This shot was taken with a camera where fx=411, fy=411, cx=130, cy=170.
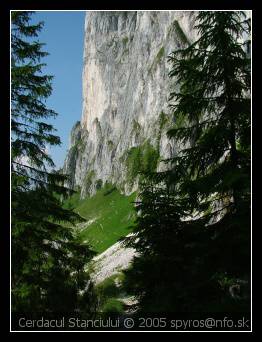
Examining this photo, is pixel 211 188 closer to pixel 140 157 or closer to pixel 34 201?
pixel 34 201

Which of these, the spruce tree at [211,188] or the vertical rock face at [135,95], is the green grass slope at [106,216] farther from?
the spruce tree at [211,188]

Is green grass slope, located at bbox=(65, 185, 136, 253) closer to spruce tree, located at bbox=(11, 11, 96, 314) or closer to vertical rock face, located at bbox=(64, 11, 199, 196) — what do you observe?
vertical rock face, located at bbox=(64, 11, 199, 196)

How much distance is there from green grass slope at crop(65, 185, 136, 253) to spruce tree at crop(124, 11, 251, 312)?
52192 mm

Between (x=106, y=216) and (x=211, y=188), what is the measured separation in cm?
10701

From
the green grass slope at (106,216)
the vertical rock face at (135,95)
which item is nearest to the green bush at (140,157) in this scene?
the vertical rock face at (135,95)

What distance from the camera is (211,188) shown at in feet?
36.9

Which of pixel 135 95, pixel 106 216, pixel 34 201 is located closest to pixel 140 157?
pixel 106 216

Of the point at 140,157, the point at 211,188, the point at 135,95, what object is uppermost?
the point at 135,95

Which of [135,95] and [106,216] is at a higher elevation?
[135,95]

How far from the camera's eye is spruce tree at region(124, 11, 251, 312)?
10719 mm

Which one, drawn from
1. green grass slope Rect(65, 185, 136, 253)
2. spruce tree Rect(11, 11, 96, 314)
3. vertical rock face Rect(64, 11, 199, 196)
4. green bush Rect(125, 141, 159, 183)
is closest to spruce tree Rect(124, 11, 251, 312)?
spruce tree Rect(11, 11, 96, 314)
